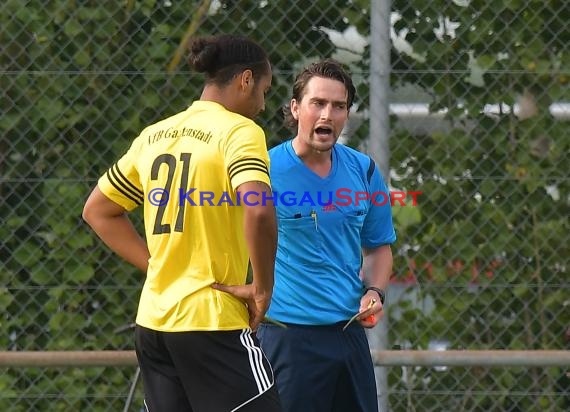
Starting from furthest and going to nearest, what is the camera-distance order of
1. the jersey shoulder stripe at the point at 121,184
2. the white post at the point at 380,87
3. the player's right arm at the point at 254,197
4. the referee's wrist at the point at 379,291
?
1. the white post at the point at 380,87
2. the referee's wrist at the point at 379,291
3. the jersey shoulder stripe at the point at 121,184
4. the player's right arm at the point at 254,197

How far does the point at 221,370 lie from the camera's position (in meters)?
3.46

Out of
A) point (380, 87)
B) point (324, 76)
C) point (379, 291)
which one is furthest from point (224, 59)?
point (380, 87)

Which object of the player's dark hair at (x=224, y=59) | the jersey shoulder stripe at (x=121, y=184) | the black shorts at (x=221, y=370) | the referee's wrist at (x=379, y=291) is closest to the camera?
the black shorts at (x=221, y=370)

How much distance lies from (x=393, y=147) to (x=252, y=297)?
2142mm

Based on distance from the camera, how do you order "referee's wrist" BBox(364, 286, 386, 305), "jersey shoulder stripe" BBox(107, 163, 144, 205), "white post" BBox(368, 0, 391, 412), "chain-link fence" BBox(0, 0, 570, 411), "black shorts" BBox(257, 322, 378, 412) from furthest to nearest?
"chain-link fence" BBox(0, 0, 570, 411) < "white post" BBox(368, 0, 391, 412) < "referee's wrist" BBox(364, 286, 386, 305) < "black shorts" BBox(257, 322, 378, 412) < "jersey shoulder stripe" BBox(107, 163, 144, 205)

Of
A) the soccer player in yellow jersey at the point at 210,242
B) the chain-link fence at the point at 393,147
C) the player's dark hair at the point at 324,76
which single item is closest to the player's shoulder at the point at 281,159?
the player's dark hair at the point at 324,76

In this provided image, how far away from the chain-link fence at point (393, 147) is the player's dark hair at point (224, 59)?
6.21 feet

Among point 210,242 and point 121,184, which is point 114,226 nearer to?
point 121,184

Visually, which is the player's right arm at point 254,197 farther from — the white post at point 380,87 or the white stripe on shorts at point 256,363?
the white post at point 380,87

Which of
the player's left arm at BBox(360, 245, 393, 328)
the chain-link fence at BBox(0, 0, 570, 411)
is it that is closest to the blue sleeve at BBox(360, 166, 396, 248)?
the player's left arm at BBox(360, 245, 393, 328)

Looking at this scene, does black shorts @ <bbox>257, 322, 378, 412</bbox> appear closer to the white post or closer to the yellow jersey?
the yellow jersey

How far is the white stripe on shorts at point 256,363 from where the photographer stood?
3.49 m

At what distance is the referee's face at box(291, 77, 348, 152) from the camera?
420 centimetres

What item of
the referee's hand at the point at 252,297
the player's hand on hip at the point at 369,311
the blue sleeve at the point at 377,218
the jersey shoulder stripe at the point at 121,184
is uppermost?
the blue sleeve at the point at 377,218
